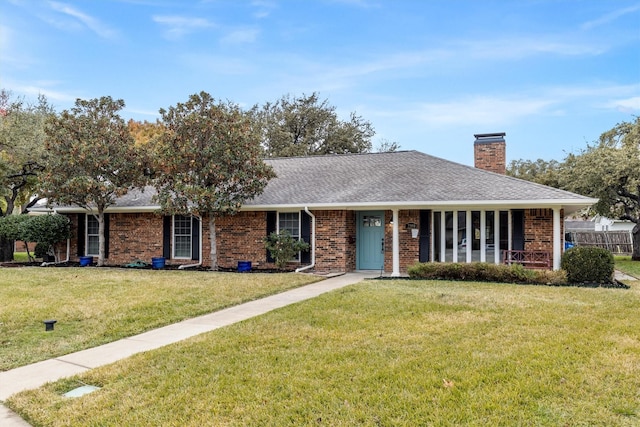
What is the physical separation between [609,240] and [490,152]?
1478 cm

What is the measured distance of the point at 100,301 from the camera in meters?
8.22

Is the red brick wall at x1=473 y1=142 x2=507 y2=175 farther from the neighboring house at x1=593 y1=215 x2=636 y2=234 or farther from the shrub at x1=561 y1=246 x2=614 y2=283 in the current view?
the neighboring house at x1=593 y1=215 x2=636 y2=234

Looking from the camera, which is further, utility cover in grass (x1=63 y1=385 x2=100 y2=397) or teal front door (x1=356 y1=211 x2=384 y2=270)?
teal front door (x1=356 y1=211 x2=384 y2=270)

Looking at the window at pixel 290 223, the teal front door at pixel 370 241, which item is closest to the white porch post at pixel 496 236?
the teal front door at pixel 370 241

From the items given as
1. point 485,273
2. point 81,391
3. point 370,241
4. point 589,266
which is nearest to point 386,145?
point 370,241

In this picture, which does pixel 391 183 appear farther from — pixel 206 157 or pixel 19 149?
pixel 19 149

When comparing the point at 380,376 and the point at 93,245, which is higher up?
the point at 93,245

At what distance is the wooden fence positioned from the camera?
24405 millimetres

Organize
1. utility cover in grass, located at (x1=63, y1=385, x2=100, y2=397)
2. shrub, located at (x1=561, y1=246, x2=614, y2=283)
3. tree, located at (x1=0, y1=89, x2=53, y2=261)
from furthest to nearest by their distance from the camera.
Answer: tree, located at (x1=0, y1=89, x2=53, y2=261)
shrub, located at (x1=561, y1=246, x2=614, y2=283)
utility cover in grass, located at (x1=63, y1=385, x2=100, y2=397)

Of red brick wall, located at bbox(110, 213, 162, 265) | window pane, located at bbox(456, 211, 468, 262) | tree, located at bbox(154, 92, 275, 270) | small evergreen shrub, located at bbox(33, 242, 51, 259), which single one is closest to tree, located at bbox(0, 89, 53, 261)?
small evergreen shrub, located at bbox(33, 242, 51, 259)

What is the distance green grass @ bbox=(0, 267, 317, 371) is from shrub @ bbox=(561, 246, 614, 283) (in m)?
6.41

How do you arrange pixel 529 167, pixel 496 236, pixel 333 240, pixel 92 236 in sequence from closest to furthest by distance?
pixel 496 236, pixel 333 240, pixel 92 236, pixel 529 167

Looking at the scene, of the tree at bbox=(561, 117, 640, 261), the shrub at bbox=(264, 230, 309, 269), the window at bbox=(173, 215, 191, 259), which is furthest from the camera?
the tree at bbox=(561, 117, 640, 261)

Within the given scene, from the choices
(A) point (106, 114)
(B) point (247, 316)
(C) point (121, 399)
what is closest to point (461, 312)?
(B) point (247, 316)
